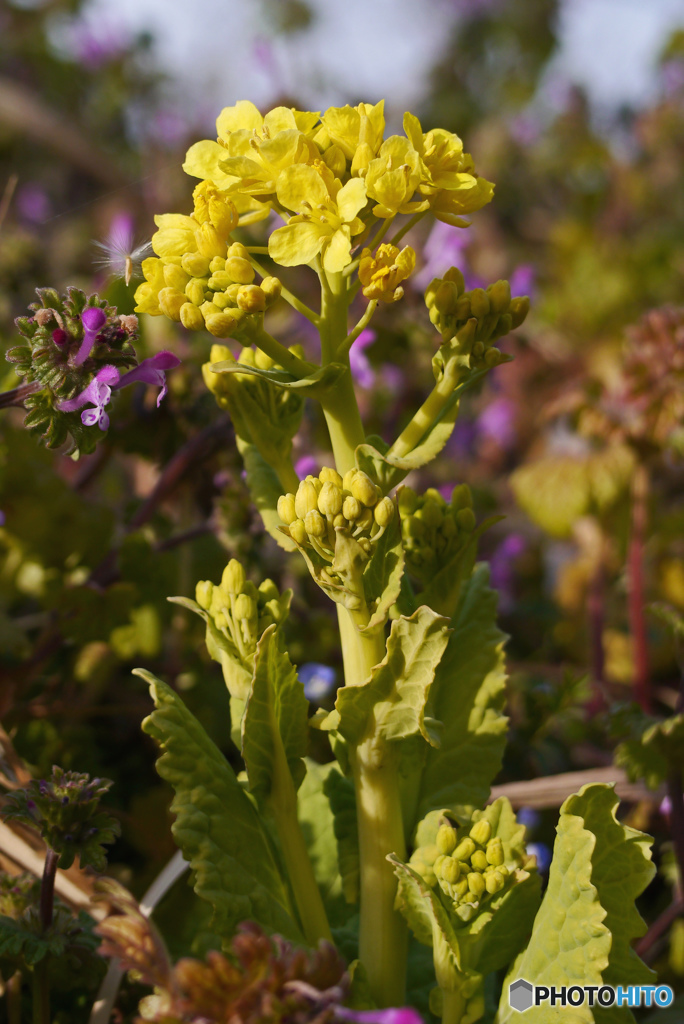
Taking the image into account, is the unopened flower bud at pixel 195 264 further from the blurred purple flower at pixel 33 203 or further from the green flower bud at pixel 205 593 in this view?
the blurred purple flower at pixel 33 203

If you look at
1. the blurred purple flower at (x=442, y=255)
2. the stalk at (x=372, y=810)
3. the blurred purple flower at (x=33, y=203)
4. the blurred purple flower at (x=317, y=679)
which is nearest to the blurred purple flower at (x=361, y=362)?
the blurred purple flower at (x=442, y=255)

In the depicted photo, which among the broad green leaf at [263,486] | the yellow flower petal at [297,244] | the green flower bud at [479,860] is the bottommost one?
the green flower bud at [479,860]

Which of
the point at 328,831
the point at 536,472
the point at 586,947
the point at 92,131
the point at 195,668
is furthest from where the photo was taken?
the point at 92,131

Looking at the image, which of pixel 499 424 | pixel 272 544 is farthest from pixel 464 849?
pixel 499 424

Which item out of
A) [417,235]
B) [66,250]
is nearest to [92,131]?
[66,250]

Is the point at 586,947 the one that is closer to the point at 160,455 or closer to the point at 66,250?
the point at 160,455

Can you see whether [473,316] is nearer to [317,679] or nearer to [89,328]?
[89,328]
